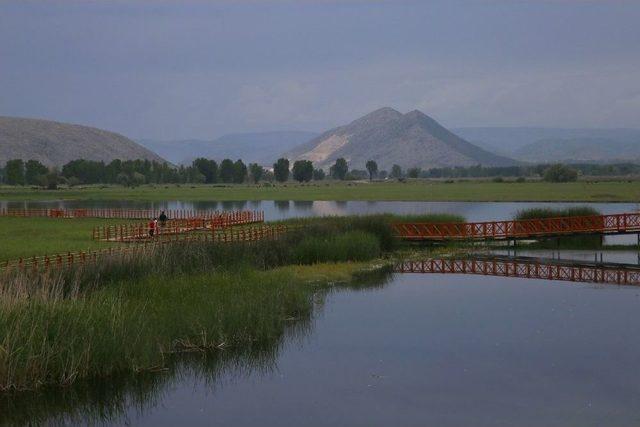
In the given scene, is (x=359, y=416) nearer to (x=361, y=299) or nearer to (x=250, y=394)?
(x=250, y=394)

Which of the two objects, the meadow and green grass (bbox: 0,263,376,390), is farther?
the meadow

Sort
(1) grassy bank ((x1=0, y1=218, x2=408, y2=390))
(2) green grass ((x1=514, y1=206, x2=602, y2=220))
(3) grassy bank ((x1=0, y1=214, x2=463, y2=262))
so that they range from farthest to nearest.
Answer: (2) green grass ((x1=514, y1=206, x2=602, y2=220)) → (3) grassy bank ((x1=0, y1=214, x2=463, y2=262)) → (1) grassy bank ((x1=0, y1=218, x2=408, y2=390))

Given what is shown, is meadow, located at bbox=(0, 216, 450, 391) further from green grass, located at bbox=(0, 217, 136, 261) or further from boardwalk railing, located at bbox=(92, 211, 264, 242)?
boardwalk railing, located at bbox=(92, 211, 264, 242)

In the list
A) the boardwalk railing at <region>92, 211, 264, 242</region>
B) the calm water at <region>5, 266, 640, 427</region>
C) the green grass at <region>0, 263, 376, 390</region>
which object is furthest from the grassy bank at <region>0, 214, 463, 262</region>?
the calm water at <region>5, 266, 640, 427</region>

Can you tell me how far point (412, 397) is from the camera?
24.7 meters

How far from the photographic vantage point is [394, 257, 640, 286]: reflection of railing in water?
162ft

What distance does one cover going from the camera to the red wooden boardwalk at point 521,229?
65.6 meters

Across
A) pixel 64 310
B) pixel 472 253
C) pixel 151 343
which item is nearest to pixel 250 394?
pixel 151 343

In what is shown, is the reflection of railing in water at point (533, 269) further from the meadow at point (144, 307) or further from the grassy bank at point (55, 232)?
the meadow at point (144, 307)

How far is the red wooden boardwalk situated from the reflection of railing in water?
22.3ft

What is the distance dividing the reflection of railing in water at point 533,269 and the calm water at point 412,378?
434 inches

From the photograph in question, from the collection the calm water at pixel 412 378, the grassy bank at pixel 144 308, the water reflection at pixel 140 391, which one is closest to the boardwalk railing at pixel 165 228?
the grassy bank at pixel 144 308

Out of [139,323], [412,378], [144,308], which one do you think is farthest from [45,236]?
[412,378]

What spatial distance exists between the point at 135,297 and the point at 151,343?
5693mm
